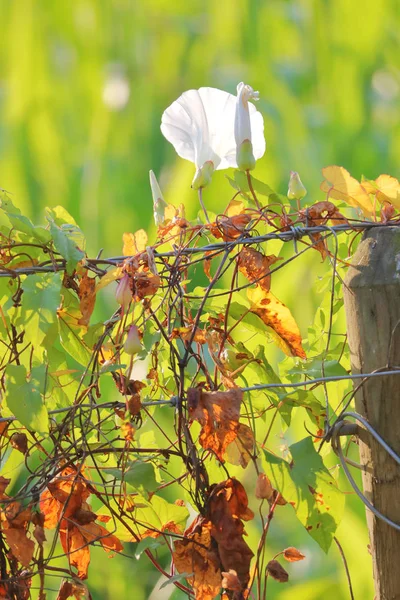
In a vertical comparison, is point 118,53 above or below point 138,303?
above

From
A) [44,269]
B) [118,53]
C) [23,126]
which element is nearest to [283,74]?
[118,53]

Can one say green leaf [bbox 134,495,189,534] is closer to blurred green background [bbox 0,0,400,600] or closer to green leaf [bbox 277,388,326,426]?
green leaf [bbox 277,388,326,426]

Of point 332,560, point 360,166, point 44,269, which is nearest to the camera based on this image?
point 44,269

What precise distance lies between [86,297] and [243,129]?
0.96ft

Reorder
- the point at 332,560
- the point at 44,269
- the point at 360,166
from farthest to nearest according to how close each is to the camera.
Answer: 1. the point at 360,166
2. the point at 332,560
3. the point at 44,269

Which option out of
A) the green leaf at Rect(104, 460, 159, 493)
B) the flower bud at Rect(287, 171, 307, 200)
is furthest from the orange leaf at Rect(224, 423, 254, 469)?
the flower bud at Rect(287, 171, 307, 200)

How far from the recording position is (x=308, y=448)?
0.91 m

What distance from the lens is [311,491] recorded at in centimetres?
90

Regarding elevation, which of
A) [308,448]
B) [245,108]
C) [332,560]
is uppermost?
[245,108]

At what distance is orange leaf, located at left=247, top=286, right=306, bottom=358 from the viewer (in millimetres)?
950

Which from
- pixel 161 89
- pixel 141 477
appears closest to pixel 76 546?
pixel 141 477

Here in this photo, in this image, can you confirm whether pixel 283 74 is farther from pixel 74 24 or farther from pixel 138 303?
pixel 138 303

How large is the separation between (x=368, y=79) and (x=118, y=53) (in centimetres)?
79

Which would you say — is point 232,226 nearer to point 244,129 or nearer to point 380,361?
point 244,129
